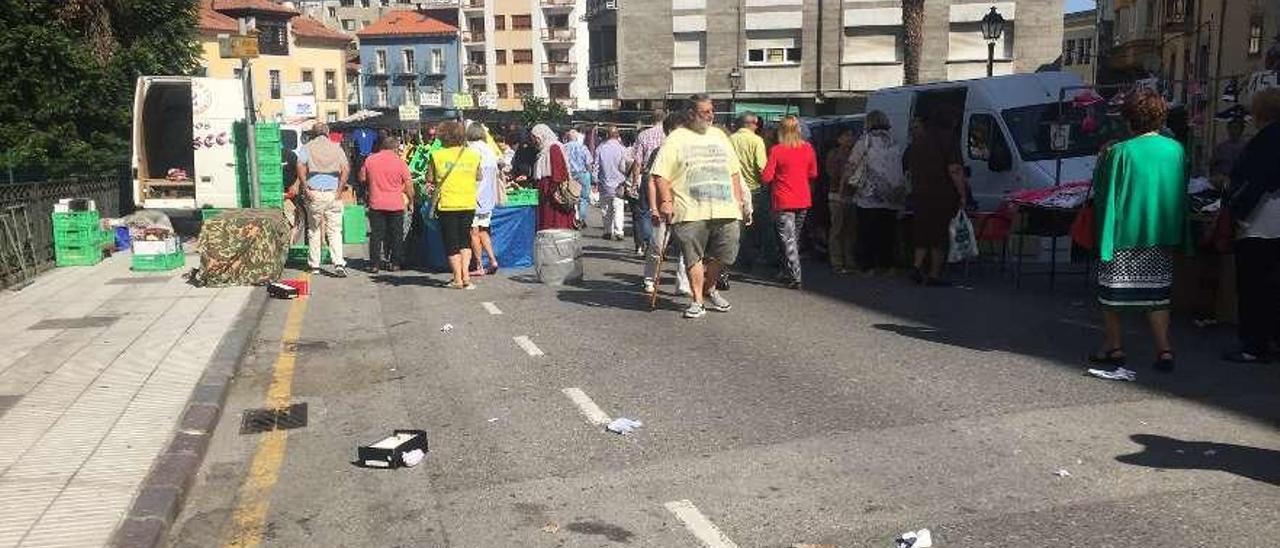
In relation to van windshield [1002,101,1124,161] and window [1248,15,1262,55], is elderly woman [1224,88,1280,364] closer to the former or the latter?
van windshield [1002,101,1124,161]

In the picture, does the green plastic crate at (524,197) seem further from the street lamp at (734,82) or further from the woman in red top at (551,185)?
the street lamp at (734,82)

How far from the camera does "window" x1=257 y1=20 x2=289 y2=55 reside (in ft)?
243

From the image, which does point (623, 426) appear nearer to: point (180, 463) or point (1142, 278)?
point (180, 463)

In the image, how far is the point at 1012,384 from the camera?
24.1 ft

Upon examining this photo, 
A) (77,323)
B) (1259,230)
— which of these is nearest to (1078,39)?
(1259,230)

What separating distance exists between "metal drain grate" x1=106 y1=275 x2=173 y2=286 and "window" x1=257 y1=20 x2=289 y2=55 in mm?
63837

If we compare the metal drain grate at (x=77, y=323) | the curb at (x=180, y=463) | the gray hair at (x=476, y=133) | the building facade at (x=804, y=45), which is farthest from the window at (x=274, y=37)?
the curb at (x=180, y=463)

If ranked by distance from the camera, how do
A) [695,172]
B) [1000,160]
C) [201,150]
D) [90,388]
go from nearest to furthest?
[90,388]
[695,172]
[1000,160]
[201,150]

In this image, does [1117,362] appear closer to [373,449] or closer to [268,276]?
[373,449]

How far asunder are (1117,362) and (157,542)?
603 centimetres

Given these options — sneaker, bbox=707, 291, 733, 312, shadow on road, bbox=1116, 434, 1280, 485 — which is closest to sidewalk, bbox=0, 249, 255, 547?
sneaker, bbox=707, 291, 733, 312

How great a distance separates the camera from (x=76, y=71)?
20719 mm

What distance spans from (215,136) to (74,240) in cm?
481

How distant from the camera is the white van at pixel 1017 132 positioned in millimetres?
14297
